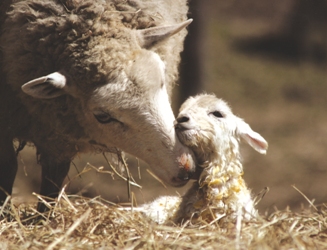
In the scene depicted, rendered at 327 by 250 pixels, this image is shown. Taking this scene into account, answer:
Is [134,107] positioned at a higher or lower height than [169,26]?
lower

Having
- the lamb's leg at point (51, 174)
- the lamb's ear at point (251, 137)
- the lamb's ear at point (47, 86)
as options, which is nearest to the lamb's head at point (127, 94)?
the lamb's ear at point (47, 86)

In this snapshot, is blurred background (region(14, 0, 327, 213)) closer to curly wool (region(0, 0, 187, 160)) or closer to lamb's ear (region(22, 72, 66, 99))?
curly wool (region(0, 0, 187, 160))

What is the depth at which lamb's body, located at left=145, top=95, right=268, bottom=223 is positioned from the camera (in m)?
4.12

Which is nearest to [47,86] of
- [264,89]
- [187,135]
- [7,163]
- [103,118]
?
[103,118]

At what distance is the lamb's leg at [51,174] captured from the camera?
4.73 metres

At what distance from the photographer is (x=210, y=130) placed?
4148 mm

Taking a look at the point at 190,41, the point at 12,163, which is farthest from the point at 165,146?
the point at 190,41

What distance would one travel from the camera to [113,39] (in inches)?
162

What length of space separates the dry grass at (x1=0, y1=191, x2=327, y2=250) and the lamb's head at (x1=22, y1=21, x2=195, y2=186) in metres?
0.43

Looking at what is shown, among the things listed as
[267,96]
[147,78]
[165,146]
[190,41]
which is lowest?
[267,96]

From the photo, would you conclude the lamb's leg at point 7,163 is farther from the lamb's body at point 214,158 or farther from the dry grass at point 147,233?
the lamb's body at point 214,158

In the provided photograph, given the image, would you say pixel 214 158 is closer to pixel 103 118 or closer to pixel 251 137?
pixel 251 137

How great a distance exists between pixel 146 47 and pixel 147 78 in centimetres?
29

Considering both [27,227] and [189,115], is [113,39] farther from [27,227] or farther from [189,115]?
[27,227]
